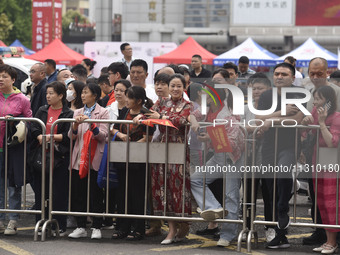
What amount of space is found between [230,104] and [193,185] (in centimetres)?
91

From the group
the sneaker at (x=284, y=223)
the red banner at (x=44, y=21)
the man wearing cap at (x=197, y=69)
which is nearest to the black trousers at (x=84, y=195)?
the sneaker at (x=284, y=223)

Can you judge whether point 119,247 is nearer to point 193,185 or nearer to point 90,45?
point 193,185

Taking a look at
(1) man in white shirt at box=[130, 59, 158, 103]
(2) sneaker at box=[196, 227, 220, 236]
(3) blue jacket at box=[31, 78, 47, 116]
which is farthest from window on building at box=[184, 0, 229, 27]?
(2) sneaker at box=[196, 227, 220, 236]

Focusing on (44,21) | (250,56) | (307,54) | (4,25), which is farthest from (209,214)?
(4,25)

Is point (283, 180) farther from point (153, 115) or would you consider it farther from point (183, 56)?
point (183, 56)

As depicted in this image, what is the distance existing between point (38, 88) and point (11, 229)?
2.43m

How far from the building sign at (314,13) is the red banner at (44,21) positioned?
23822 mm

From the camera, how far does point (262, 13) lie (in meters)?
59.2

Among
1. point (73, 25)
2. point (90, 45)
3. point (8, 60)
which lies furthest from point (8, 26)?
point (73, 25)

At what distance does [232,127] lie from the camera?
7.76m

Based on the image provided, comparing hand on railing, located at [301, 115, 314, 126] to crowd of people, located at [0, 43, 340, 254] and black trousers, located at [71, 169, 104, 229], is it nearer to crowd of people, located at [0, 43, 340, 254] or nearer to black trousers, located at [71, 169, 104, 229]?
crowd of people, located at [0, 43, 340, 254]

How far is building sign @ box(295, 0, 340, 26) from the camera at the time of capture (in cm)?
5831

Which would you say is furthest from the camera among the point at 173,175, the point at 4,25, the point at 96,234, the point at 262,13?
the point at 262,13

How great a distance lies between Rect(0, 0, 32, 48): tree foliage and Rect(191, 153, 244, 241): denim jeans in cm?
4455
